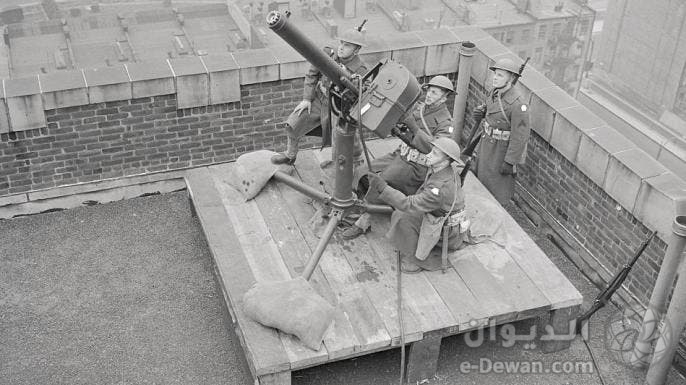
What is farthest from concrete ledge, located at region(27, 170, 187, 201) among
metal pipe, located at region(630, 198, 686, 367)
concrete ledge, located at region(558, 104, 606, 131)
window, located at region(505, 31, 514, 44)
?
window, located at region(505, 31, 514, 44)

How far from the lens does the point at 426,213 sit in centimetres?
638

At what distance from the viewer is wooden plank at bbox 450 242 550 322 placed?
20.7 ft

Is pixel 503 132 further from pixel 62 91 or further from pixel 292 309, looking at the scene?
pixel 62 91

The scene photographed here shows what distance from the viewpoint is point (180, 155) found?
850 cm

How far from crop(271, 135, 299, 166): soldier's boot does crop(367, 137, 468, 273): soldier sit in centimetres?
165

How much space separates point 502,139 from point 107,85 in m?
4.27

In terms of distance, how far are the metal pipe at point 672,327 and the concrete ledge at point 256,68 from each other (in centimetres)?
460

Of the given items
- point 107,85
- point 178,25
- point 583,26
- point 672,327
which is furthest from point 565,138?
point 583,26

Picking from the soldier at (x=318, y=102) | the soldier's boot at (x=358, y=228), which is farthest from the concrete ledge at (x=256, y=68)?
the soldier's boot at (x=358, y=228)

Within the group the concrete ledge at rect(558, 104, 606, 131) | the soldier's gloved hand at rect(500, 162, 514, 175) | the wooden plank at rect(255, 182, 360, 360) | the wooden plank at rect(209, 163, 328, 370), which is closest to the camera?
the wooden plank at rect(209, 163, 328, 370)

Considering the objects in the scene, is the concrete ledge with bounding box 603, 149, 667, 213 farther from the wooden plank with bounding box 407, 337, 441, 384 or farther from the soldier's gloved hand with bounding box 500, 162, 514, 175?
the wooden plank with bounding box 407, 337, 441, 384

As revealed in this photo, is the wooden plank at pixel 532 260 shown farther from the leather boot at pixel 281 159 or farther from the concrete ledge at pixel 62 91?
the concrete ledge at pixel 62 91

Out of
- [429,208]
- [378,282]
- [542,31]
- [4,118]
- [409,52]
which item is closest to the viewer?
[429,208]

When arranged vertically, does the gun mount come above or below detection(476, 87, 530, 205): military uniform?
above
